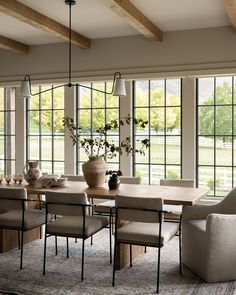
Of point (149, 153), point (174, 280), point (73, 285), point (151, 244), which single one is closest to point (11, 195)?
point (73, 285)

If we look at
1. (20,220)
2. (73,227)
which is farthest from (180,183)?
(20,220)

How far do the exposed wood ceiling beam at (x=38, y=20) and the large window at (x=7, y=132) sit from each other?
6.16ft

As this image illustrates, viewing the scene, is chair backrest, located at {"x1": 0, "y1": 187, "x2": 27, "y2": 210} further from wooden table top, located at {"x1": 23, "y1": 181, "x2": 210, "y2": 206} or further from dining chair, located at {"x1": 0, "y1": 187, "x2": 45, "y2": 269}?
wooden table top, located at {"x1": 23, "y1": 181, "x2": 210, "y2": 206}

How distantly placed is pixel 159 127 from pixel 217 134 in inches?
33.1

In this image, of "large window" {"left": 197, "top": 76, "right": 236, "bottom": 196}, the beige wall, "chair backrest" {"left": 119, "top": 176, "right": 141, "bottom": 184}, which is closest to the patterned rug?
"chair backrest" {"left": 119, "top": 176, "right": 141, "bottom": 184}

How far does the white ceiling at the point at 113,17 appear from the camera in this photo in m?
4.40

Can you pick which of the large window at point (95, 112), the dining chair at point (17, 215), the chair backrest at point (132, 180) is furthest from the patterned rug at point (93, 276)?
the large window at point (95, 112)

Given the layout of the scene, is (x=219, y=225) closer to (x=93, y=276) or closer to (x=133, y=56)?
(x=93, y=276)

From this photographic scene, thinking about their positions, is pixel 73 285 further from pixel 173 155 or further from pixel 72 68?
pixel 72 68

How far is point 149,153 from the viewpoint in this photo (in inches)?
234

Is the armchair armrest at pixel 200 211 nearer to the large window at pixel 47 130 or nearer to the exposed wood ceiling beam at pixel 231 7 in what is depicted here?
the exposed wood ceiling beam at pixel 231 7

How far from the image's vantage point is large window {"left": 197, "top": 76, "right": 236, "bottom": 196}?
553cm

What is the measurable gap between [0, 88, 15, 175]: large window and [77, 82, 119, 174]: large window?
1336 millimetres

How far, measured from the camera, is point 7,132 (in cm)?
699
